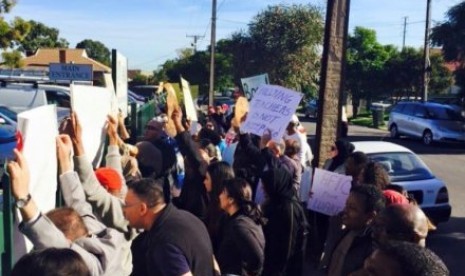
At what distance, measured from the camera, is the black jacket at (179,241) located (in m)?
3.58

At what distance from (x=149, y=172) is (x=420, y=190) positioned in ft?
14.5

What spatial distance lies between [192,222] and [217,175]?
51.4 inches

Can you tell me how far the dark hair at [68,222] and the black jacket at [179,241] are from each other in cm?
43

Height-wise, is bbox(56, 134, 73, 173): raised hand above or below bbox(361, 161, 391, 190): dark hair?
above

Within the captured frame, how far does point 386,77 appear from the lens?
156 feet

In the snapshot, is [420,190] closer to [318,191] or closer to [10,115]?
[318,191]

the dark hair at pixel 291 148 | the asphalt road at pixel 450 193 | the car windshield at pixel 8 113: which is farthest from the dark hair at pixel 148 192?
the car windshield at pixel 8 113

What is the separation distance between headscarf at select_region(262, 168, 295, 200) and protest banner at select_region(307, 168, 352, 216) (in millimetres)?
769

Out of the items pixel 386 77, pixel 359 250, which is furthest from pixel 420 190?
pixel 386 77

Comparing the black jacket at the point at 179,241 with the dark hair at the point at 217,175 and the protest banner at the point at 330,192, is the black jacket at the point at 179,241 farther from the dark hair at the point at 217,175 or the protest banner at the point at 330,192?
the protest banner at the point at 330,192

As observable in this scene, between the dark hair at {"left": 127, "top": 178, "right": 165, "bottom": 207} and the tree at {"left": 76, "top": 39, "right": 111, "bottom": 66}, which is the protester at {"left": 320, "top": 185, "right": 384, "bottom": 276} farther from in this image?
the tree at {"left": 76, "top": 39, "right": 111, "bottom": 66}

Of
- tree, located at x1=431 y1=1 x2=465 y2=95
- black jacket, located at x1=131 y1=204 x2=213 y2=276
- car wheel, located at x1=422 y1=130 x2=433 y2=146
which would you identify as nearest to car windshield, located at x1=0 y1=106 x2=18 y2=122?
black jacket, located at x1=131 y1=204 x2=213 y2=276

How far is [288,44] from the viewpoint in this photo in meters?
38.1

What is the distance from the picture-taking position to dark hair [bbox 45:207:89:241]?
3.26 meters
